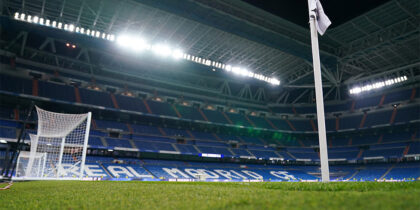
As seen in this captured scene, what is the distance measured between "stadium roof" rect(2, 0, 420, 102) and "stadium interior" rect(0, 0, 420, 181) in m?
0.15

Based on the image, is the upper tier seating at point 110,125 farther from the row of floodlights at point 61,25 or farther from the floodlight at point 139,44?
the row of floodlights at point 61,25

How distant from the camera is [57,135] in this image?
15242 mm

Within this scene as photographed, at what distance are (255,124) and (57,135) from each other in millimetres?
34526

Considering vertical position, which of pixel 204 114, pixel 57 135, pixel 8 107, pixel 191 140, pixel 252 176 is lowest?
pixel 252 176

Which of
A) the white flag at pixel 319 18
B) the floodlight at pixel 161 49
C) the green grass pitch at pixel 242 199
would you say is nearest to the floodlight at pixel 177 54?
the floodlight at pixel 161 49

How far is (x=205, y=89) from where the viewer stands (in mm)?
44969

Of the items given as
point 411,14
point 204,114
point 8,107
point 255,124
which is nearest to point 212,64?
point 204,114

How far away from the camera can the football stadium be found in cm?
2441

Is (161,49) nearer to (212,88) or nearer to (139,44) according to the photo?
(139,44)

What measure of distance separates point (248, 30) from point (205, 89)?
1928 cm

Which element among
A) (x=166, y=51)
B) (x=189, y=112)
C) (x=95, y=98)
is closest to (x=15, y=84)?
(x=95, y=98)

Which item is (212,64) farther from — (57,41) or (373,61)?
(373,61)

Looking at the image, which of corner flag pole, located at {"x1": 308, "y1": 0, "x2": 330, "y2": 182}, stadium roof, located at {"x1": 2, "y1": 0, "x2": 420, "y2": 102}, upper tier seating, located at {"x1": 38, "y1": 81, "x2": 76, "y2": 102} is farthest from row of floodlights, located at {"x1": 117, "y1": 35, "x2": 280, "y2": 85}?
corner flag pole, located at {"x1": 308, "y1": 0, "x2": 330, "y2": 182}

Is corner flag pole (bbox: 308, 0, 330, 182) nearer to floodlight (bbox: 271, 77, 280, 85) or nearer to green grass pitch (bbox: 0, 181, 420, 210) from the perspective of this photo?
green grass pitch (bbox: 0, 181, 420, 210)
